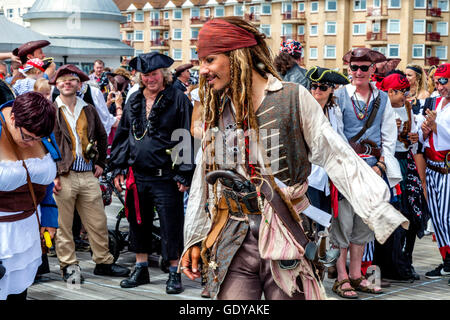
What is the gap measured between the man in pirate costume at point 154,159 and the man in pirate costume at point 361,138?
5.07 feet

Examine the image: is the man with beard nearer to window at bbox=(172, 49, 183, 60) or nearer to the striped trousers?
the striped trousers

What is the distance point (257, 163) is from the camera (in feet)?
12.5

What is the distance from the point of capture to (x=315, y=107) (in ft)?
12.3

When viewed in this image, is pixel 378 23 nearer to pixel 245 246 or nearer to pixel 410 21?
pixel 410 21

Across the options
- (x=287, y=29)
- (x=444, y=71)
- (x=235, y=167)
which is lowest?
(x=235, y=167)

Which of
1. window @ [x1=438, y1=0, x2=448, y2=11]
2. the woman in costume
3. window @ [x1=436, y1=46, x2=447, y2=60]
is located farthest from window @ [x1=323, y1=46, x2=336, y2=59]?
the woman in costume

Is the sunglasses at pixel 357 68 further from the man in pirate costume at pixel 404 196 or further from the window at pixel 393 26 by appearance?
the window at pixel 393 26

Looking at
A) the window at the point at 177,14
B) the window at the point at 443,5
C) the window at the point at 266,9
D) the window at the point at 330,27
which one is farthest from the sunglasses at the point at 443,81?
the window at the point at 177,14

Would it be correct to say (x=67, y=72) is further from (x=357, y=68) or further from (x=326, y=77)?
(x=357, y=68)

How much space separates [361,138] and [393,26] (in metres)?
57.1

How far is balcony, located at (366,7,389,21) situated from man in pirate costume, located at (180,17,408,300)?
59.0 m

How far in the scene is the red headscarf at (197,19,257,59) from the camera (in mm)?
3805

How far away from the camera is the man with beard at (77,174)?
7.45 m

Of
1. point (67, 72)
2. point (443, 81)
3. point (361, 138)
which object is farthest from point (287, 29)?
point (361, 138)
